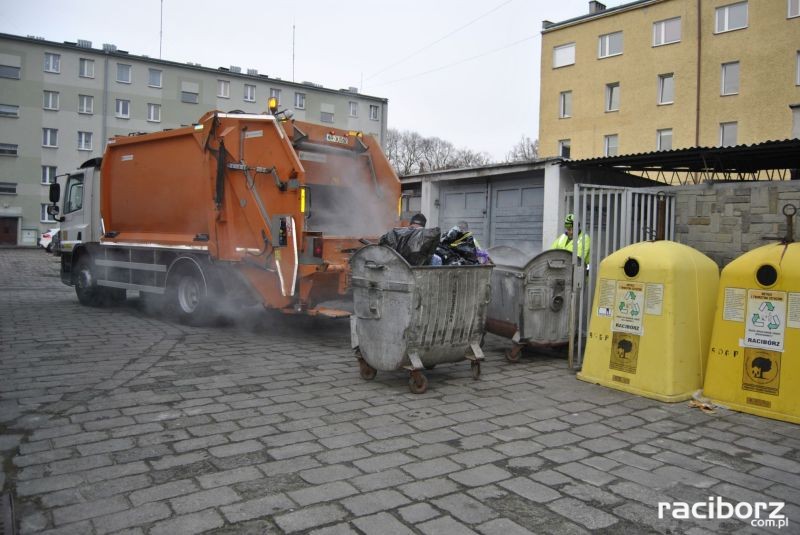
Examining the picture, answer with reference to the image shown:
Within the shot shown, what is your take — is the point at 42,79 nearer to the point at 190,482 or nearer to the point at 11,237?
the point at 11,237

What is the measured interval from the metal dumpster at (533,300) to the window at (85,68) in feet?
136

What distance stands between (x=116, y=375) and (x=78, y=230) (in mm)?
6487

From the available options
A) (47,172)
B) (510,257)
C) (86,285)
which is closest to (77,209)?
(86,285)

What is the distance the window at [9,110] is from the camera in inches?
1467

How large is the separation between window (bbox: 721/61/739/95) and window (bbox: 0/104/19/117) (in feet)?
131

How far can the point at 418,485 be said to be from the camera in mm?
3191

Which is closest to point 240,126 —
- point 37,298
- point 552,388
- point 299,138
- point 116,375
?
point 299,138

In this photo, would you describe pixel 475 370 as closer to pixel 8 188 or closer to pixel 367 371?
pixel 367 371

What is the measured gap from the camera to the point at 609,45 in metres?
28.6

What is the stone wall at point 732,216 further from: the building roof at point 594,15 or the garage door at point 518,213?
the building roof at point 594,15

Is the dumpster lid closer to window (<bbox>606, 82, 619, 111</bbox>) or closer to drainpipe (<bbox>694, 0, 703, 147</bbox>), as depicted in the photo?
drainpipe (<bbox>694, 0, 703, 147</bbox>)

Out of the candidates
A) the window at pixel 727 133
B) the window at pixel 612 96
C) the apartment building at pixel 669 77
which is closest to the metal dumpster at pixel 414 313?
the apartment building at pixel 669 77

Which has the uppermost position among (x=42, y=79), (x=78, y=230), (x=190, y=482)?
(x=42, y=79)

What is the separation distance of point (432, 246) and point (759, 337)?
2.73 metres
